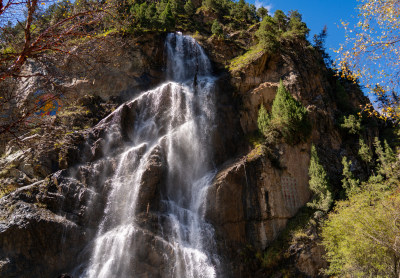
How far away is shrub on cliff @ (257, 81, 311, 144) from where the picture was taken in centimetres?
2344

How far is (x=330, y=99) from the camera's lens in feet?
97.7

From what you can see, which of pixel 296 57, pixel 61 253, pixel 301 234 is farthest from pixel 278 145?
pixel 61 253

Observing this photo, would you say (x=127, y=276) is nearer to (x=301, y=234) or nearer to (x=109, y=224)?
(x=109, y=224)

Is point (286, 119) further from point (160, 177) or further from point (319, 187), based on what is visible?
point (160, 177)

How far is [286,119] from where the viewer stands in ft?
76.5

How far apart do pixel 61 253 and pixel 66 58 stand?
1570cm

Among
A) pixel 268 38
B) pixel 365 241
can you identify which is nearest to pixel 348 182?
pixel 365 241

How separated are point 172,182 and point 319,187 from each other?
10.9 metres

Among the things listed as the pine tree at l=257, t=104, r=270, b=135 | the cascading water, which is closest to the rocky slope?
the cascading water

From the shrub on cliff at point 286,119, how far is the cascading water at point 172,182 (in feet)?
15.9

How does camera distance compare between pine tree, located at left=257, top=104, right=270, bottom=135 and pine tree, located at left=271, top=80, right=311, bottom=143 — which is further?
pine tree, located at left=257, top=104, right=270, bottom=135

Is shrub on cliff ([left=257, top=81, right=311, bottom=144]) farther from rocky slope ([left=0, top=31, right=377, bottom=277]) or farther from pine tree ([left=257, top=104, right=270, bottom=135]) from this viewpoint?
rocky slope ([left=0, top=31, right=377, bottom=277])

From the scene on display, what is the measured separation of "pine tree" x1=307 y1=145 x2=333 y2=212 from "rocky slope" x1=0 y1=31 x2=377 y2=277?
85cm

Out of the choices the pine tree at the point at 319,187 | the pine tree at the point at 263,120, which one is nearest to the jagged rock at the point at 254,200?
the pine tree at the point at 319,187
